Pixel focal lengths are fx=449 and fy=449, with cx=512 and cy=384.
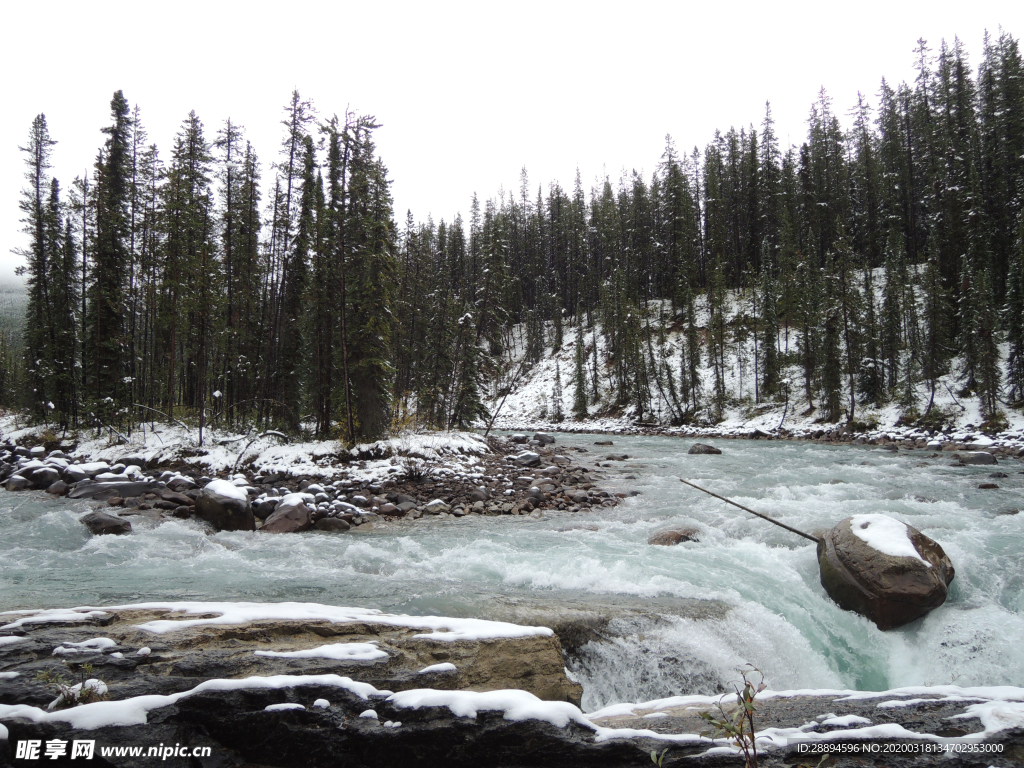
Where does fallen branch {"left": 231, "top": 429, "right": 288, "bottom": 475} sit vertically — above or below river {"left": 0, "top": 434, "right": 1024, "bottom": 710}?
above

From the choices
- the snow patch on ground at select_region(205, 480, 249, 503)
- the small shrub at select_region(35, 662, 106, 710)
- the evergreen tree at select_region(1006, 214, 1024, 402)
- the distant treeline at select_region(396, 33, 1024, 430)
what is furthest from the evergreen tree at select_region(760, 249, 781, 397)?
the small shrub at select_region(35, 662, 106, 710)

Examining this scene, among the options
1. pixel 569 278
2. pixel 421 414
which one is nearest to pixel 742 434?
pixel 421 414

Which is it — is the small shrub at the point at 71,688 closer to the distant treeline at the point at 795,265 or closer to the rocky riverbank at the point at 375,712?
the rocky riverbank at the point at 375,712

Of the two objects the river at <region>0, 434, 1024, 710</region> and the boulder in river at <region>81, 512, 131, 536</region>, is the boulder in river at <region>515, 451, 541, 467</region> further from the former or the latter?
the boulder in river at <region>81, 512, 131, 536</region>

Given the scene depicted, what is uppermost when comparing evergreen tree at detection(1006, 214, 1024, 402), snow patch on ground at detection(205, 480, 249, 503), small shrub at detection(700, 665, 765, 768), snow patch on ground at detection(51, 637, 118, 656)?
evergreen tree at detection(1006, 214, 1024, 402)

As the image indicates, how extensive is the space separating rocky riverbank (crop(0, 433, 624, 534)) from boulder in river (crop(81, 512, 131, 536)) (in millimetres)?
20

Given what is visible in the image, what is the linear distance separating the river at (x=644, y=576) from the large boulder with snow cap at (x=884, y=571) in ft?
0.70

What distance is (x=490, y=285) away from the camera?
902 inches

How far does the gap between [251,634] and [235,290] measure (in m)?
22.8

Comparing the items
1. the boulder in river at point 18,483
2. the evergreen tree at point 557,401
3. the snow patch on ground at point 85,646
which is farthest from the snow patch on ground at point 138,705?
the evergreen tree at point 557,401

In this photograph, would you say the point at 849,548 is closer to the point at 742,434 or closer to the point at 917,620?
the point at 917,620

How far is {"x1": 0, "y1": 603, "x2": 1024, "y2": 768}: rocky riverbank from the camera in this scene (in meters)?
2.41

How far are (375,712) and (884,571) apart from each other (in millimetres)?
6664

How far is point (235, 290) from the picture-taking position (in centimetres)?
2219
